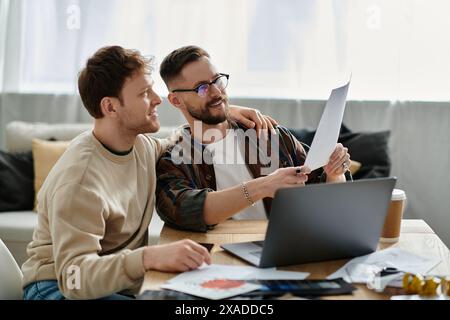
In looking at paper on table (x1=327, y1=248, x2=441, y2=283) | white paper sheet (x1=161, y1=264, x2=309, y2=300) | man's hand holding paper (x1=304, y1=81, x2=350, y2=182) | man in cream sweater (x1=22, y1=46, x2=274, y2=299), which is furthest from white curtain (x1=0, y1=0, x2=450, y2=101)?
white paper sheet (x1=161, y1=264, x2=309, y2=300)

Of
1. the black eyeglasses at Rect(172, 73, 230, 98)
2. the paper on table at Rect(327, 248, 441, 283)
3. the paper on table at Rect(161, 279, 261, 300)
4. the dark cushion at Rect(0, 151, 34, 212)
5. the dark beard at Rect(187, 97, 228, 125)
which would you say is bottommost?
the dark cushion at Rect(0, 151, 34, 212)

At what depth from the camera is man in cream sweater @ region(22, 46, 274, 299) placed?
146 centimetres

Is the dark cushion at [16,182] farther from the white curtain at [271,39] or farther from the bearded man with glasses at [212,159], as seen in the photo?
the bearded man with glasses at [212,159]

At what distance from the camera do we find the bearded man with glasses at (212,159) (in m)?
1.80

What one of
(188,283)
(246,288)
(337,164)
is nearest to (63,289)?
(188,283)

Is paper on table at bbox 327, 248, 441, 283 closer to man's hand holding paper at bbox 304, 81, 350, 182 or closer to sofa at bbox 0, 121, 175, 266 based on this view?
man's hand holding paper at bbox 304, 81, 350, 182

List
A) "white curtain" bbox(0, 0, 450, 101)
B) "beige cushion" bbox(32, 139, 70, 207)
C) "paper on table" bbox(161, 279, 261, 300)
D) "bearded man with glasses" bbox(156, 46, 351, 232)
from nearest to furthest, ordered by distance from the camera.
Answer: "paper on table" bbox(161, 279, 261, 300)
"bearded man with glasses" bbox(156, 46, 351, 232)
"beige cushion" bbox(32, 139, 70, 207)
"white curtain" bbox(0, 0, 450, 101)

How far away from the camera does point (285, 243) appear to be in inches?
56.7

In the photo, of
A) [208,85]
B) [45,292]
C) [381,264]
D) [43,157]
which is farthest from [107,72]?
[43,157]

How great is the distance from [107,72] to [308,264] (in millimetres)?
758

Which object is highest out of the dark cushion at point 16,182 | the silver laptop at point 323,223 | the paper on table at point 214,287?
the silver laptop at point 323,223

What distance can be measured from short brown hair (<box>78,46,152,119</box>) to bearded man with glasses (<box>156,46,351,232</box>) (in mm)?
260

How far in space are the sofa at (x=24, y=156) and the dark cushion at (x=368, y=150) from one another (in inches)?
34.7

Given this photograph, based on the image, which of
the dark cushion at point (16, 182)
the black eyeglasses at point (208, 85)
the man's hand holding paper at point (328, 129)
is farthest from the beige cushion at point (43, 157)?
the man's hand holding paper at point (328, 129)
